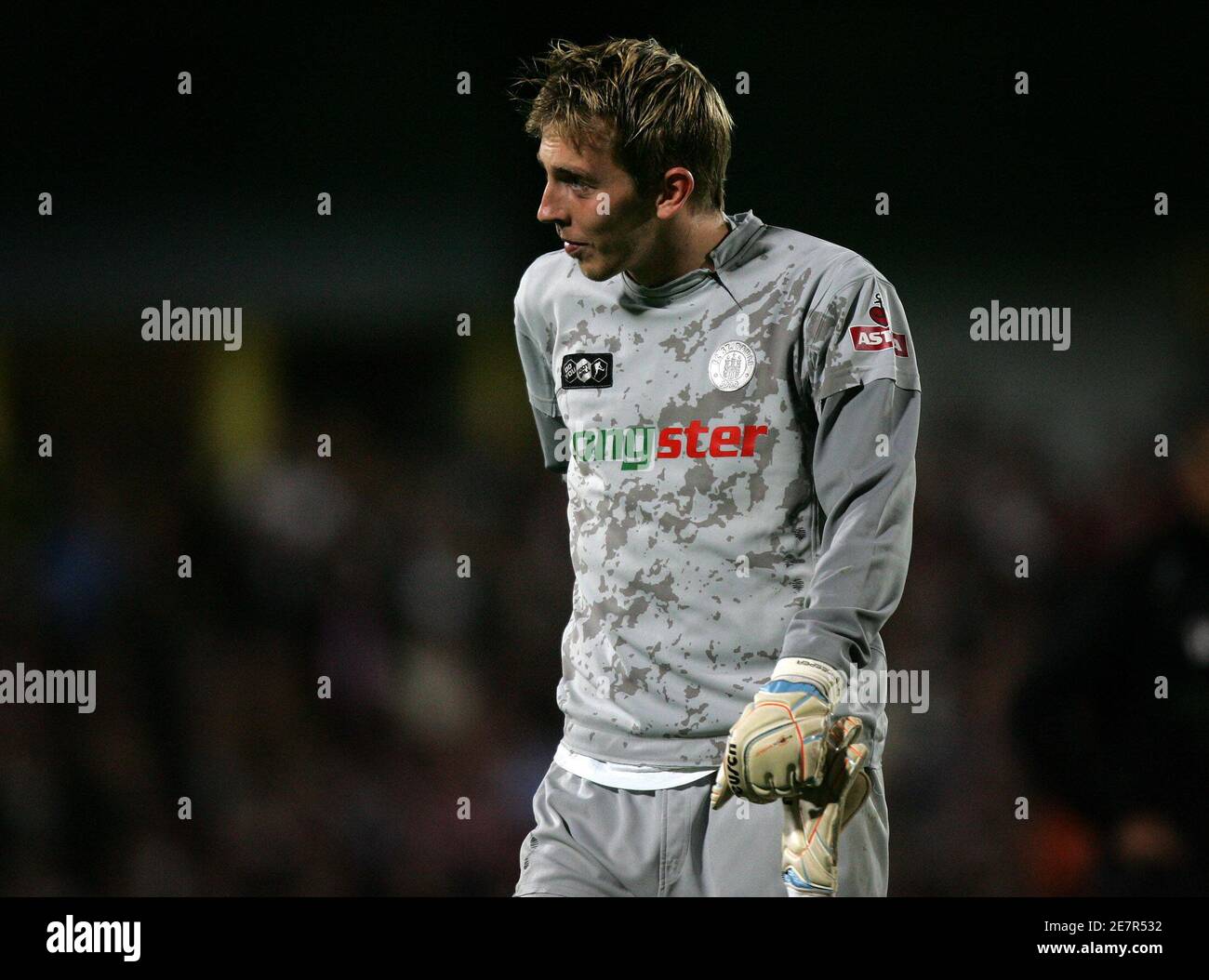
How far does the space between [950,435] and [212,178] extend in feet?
8.25

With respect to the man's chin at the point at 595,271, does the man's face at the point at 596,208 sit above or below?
above

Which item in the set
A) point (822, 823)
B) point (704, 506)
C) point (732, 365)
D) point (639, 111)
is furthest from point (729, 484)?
point (639, 111)

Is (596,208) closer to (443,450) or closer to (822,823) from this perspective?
(822,823)

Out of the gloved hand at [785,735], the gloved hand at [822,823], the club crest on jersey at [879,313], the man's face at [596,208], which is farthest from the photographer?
the man's face at [596,208]

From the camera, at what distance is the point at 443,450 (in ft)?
15.7

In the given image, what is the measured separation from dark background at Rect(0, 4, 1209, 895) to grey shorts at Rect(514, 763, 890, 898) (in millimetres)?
1896

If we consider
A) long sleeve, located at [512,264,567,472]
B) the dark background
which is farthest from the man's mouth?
the dark background

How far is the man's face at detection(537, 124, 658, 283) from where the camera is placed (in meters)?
2.44

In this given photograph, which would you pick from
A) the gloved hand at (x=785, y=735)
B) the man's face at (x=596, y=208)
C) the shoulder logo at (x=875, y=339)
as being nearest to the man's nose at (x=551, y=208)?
the man's face at (x=596, y=208)

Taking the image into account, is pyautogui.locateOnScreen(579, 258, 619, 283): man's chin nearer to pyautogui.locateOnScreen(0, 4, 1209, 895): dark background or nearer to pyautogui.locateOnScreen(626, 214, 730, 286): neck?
Answer: pyautogui.locateOnScreen(626, 214, 730, 286): neck

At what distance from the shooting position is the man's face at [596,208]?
244 cm

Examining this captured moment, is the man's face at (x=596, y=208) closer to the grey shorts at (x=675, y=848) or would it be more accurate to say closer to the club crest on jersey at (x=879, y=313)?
the club crest on jersey at (x=879, y=313)

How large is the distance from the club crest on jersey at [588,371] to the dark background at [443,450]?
72.0 inches
